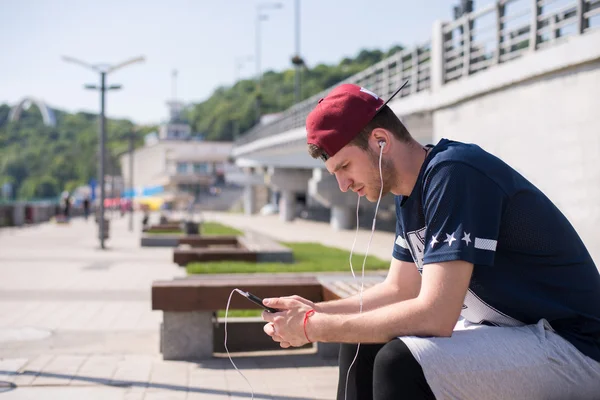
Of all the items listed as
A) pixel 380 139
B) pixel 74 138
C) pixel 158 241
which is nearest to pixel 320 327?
pixel 380 139

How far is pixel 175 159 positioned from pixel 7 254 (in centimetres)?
10418

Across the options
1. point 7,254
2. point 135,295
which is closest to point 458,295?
point 135,295

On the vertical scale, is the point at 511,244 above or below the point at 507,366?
above

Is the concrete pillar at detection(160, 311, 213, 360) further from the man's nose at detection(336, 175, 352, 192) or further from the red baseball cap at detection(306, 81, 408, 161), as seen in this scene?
the red baseball cap at detection(306, 81, 408, 161)

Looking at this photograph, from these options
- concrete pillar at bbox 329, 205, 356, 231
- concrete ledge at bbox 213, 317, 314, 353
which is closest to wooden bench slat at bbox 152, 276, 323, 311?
concrete ledge at bbox 213, 317, 314, 353

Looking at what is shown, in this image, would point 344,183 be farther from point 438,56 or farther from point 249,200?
point 249,200

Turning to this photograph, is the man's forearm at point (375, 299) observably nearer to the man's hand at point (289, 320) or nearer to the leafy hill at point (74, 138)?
the man's hand at point (289, 320)

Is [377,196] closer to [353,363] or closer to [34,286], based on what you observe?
[353,363]

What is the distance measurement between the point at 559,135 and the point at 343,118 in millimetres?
7977

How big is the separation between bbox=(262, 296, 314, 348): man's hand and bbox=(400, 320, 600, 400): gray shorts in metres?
0.41

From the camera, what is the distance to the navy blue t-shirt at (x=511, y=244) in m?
2.38

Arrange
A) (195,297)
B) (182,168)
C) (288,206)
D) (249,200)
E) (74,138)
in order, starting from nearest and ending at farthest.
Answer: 1. (195,297)
2. (288,206)
3. (249,200)
4. (182,168)
5. (74,138)

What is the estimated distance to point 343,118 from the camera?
2.61 meters

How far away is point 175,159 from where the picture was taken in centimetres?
12275
